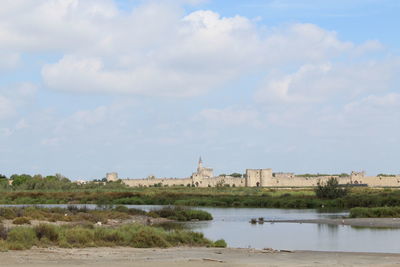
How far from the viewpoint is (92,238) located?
55.3 feet

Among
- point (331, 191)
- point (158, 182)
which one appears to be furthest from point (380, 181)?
point (331, 191)

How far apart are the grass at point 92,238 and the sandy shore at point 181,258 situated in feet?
2.11

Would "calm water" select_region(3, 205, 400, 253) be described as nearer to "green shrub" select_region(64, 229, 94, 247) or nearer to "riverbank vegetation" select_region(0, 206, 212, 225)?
"riverbank vegetation" select_region(0, 206, 212, 225)

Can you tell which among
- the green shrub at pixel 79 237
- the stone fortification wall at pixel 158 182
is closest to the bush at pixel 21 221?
the green shrub at pixel 79 237

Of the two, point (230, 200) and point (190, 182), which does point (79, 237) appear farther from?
point (190, 182)

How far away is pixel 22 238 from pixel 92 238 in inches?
72.1

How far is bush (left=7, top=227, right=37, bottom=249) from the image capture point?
50.0 feet

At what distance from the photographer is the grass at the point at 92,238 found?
16.0 m

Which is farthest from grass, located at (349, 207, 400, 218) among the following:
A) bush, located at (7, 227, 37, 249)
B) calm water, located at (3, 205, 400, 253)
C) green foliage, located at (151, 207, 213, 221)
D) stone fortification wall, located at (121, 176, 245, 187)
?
stone fortification wall, located at (121, 176, 245, 187)

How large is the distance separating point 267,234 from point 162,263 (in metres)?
11.8

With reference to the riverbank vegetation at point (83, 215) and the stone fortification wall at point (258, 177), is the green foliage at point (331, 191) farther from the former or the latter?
the stone fortification wall at point (258, 177)

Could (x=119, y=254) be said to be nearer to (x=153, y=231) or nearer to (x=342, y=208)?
(x=153, y=231)

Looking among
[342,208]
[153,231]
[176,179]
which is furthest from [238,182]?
[153,231]

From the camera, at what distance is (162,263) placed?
13.1 m
